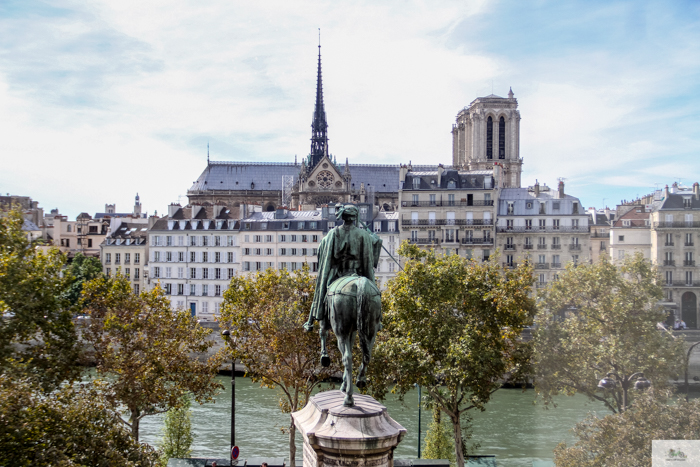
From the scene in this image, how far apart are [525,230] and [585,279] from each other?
2555 cm

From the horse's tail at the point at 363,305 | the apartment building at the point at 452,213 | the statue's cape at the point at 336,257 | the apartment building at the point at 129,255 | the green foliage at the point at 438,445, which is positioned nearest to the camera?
the horse's tail at the point at 363,305

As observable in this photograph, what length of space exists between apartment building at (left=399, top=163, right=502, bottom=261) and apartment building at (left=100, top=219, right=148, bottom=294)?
26790mm

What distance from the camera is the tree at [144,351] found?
18.6 metres

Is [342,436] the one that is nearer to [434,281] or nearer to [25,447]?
[25,447]

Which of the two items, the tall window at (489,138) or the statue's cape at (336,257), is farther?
the tall window at (489,138)

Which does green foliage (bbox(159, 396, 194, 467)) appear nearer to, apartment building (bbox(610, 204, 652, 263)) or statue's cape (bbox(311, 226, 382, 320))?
statue's cape (bbox(311, 226, 382, 320))

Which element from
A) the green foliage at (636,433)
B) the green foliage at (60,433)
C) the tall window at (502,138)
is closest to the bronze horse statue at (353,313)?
the green foliage at (60,433)

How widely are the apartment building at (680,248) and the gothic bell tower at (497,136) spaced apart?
42.2 m

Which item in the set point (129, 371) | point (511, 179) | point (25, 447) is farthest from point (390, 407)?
point (511, 179)

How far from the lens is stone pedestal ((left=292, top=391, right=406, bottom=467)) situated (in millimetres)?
7789

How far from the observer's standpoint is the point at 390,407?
95.2 ft

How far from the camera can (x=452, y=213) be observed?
4756 centimetres

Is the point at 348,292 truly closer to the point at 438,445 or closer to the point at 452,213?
the point at 438,445

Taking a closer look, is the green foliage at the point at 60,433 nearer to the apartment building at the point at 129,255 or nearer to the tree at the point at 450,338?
the tree at the point at 450,338
